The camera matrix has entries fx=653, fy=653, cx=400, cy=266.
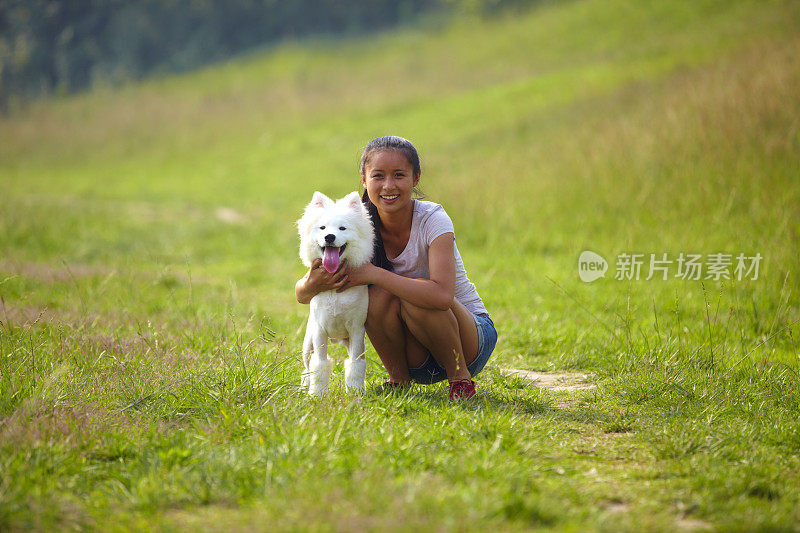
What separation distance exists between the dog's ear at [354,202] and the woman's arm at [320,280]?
1.00ft

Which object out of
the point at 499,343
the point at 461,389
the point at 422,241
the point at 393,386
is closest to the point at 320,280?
the point at 422,241

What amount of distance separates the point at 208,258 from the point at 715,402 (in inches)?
299

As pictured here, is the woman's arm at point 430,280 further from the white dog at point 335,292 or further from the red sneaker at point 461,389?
the red sneaker at point 461,389

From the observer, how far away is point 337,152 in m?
18.1

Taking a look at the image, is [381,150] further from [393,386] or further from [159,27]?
[159,27]

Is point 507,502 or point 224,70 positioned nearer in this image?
point 507,502

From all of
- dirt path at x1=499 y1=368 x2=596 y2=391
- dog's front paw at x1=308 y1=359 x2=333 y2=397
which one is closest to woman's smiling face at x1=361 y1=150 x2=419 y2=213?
dog's front paw at x1=308 y1=359 x2=333 y2=397

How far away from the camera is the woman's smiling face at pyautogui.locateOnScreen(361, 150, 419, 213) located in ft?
11.9

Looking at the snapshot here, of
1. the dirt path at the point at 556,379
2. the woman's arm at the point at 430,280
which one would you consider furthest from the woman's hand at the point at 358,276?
the dirt path at the point at 556,379

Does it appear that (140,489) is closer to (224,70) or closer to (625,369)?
(625,369)

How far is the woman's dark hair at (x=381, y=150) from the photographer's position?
365 cm

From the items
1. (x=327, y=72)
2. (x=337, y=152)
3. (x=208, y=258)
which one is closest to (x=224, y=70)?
Answer: (x=327, y=72)

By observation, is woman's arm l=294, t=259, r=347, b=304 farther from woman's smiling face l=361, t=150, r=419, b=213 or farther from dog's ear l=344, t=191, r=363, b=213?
woman's smiling face l=361, t=150, r=419, b=213

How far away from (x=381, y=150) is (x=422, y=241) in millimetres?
565
